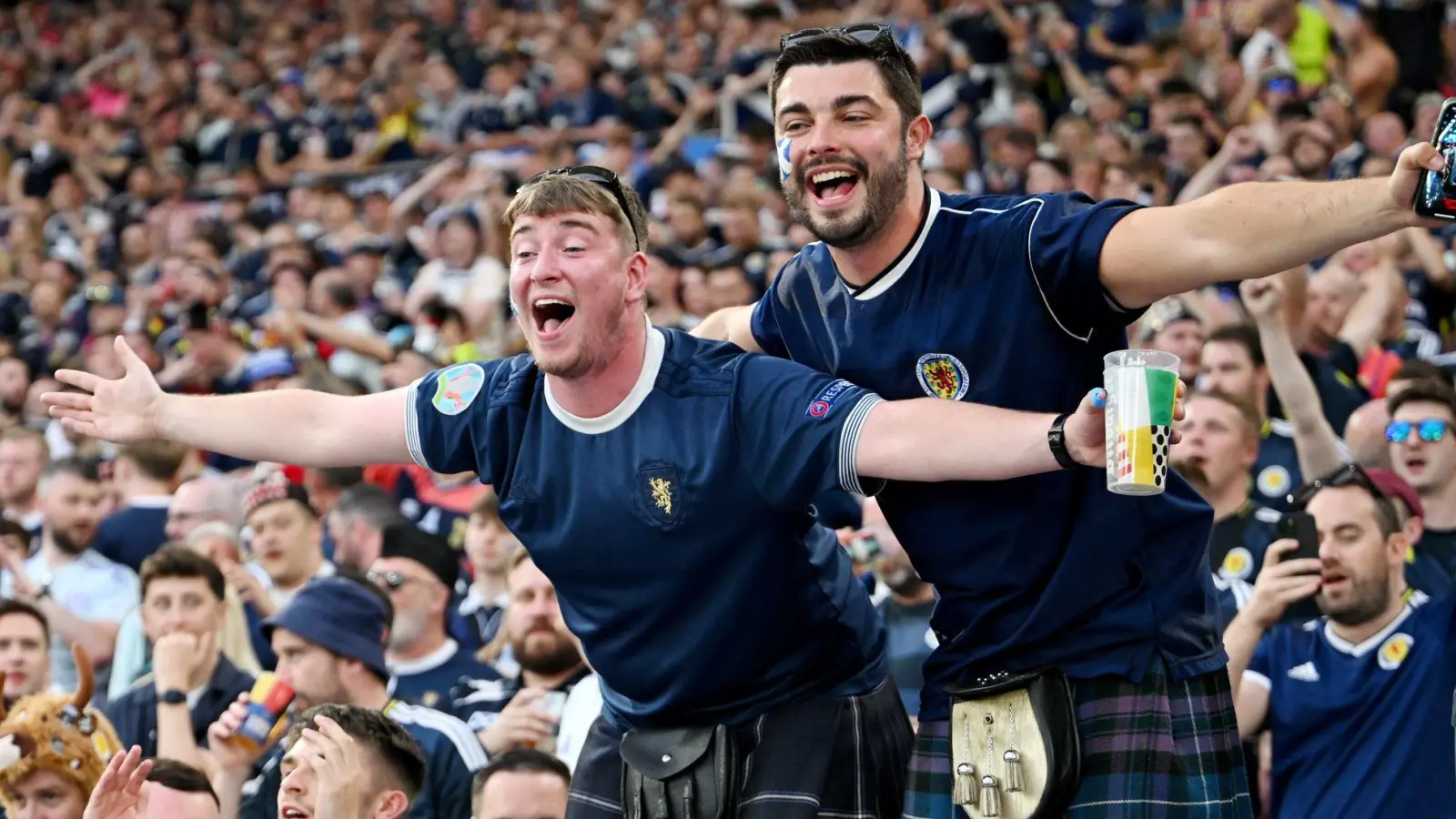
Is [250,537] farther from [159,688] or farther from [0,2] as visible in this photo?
[0,2]

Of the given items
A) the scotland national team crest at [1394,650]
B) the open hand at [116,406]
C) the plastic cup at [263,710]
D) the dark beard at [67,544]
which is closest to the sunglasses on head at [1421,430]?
the scotland national team crest at [1394,650]

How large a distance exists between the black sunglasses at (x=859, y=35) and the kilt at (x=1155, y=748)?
1.32 metres

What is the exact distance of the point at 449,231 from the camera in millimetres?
11406

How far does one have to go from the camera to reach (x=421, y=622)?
20.9 ft

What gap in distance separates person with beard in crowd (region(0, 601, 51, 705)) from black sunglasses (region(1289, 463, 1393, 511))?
442 cm

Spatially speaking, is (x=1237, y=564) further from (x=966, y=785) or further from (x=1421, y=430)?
(x=966, y=785)

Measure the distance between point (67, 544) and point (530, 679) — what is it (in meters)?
3.49

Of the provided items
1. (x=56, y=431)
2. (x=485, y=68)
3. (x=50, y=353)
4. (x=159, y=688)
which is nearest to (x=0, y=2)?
(x=485, y=68)

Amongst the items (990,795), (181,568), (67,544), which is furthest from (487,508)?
(990,795)

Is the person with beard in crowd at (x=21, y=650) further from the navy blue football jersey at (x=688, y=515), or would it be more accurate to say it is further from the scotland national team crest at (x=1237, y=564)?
the scotland national team crest at (x=1237, y=564)

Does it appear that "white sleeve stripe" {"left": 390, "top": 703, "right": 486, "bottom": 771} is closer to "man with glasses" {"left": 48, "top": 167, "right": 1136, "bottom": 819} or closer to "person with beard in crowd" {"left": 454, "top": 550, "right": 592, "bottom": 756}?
"person with beard in crowd" {"left": 454, "top": 550, "right": 592, "bottom": 756}

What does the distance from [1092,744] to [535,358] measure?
1.33 metres

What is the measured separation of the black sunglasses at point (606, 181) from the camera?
373 cm

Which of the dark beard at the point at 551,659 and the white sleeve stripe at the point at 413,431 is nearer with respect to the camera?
the white sleeve stripe at the point at 413,431
